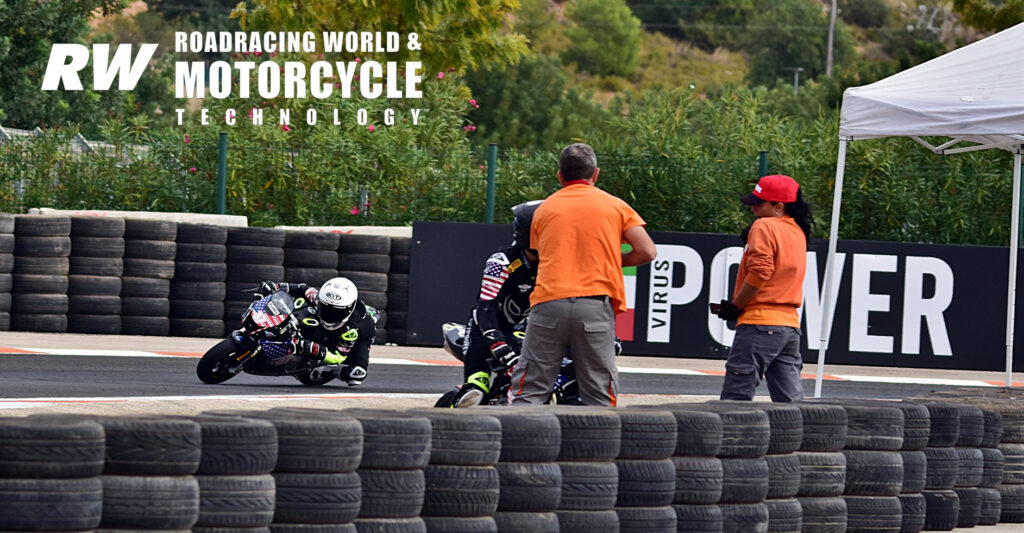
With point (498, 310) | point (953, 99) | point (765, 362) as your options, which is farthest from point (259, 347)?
point (953, 99)

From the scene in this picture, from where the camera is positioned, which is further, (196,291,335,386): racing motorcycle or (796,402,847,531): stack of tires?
(196,291,335,386): racing motorcycle

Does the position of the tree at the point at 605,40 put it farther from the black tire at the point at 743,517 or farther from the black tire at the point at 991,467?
the black tire at the point at 743,517

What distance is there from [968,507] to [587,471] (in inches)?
106

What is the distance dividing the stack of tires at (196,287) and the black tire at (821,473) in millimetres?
10079

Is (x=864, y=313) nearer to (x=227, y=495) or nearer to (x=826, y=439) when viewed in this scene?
(x=826, y=439)

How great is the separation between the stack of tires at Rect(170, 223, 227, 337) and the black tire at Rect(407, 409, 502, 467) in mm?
10424

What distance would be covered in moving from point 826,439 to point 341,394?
5.08 metres

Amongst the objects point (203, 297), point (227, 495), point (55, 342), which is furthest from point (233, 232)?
point (227, 495)

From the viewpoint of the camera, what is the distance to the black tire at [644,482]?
6.34 metres

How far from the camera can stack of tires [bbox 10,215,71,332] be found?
1548 centimetres

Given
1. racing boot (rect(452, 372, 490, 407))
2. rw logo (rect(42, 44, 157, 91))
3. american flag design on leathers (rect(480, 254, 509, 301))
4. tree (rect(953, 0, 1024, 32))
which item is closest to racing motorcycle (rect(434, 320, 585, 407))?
racing boot (rect(452, 372, 490, 407))

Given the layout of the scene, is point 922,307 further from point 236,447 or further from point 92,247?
point 236,447

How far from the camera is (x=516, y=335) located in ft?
28.6

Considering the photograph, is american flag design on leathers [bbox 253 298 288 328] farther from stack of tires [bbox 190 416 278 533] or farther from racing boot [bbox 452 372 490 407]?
stack of tires [bbox 190 416 278 533]
